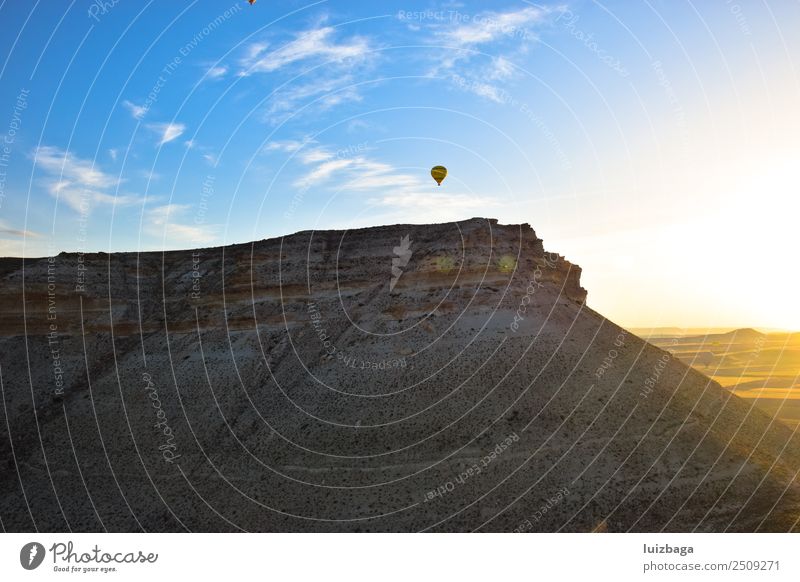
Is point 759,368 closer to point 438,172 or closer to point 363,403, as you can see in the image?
point 438,172

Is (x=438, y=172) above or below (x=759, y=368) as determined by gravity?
above

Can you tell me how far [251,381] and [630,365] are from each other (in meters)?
23.4

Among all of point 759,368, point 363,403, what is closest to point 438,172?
point 363,403

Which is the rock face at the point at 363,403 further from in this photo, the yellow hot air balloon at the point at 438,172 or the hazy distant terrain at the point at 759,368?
the hazy distant terrain at the point at 759,368

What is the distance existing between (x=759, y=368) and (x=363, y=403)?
331ft

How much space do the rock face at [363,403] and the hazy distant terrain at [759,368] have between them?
2067 cm

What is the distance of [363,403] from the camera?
3566 centimetres

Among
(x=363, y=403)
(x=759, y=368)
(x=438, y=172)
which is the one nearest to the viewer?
(x=363, y=403)

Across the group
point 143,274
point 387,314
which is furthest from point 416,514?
point 143,274

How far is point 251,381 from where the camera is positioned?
42219 mm

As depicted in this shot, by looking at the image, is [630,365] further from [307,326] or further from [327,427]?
[307,326]

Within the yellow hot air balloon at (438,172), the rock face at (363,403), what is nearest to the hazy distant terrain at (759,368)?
the rock face at (363,403)

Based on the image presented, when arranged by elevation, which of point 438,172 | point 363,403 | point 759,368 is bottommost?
point 759,368

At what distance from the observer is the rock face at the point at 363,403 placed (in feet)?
95.6
